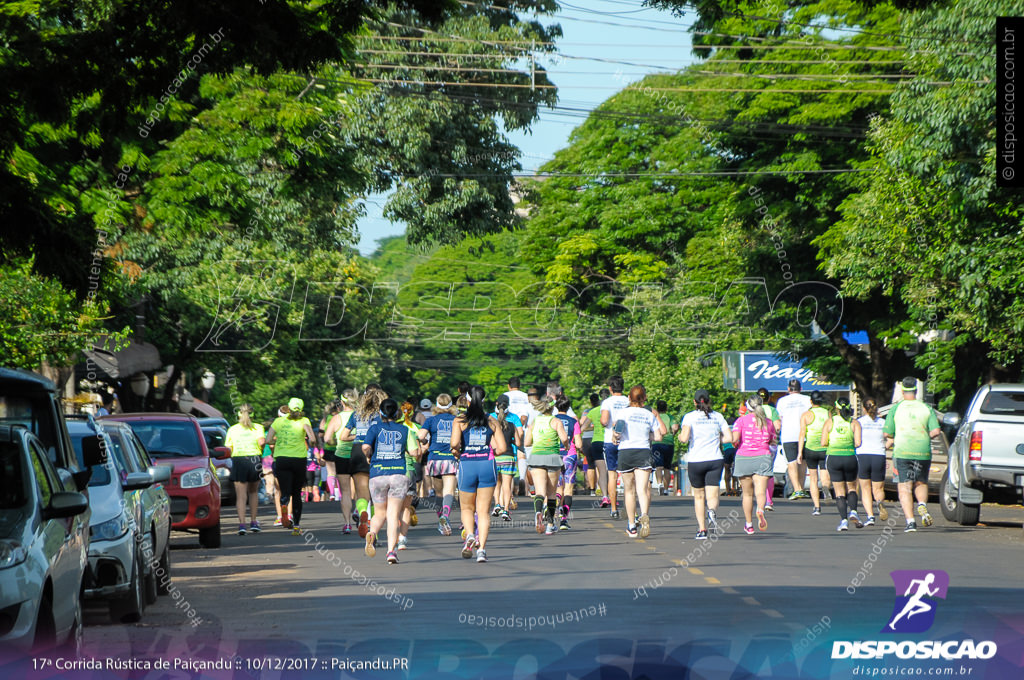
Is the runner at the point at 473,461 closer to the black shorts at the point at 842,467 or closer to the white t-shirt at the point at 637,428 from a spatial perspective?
the white t-shirt at the point at 637,428

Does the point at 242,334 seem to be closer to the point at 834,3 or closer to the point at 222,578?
the point at 834,3

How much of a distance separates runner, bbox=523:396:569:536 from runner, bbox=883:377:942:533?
4420 millimetres

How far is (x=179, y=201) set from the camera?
71.6 ft

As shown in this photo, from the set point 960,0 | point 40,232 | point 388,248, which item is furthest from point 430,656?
point 388,248

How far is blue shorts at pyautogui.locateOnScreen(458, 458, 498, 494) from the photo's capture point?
16266 mm

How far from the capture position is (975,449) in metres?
21.1

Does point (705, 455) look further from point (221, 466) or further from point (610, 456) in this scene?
point (221, 466)

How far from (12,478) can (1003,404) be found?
57.3ft

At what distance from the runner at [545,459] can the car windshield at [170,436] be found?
457 centimetres

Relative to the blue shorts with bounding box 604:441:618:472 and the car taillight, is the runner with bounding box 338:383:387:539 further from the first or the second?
the car taillight

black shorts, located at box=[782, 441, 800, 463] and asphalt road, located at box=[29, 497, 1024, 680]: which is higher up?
black shorts, located at box=[782, 441, 800, 463]

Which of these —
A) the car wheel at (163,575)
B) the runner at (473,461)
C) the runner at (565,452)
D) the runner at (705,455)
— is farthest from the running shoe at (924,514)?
the car wheel at (163,575)

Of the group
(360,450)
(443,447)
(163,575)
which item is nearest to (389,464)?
(443,447)

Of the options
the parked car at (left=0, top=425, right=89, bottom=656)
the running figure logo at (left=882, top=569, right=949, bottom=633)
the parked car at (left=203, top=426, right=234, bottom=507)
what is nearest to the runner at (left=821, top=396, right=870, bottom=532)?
the running figure logo at (left=882, top=569, right=949, bottom=633)
